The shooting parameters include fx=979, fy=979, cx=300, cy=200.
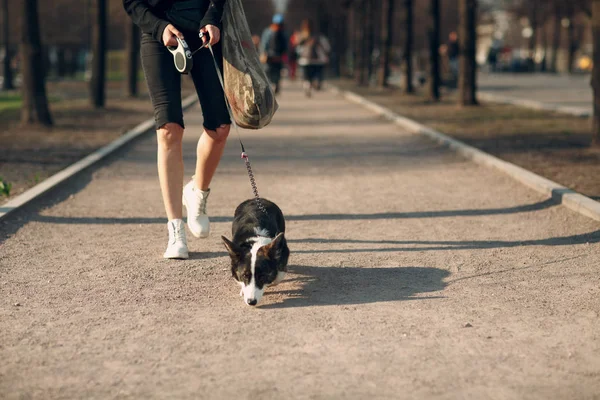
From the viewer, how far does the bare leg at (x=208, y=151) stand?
20.7 ft

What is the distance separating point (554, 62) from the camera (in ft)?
217

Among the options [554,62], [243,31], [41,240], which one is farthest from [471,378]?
[554,62]

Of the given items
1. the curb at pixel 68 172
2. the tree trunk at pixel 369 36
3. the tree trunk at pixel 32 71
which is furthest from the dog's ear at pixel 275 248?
the tree trunk at pixel 369 36

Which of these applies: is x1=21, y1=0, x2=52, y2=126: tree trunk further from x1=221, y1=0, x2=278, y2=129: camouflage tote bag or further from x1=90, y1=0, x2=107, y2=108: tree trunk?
x1=221, y1=0, x2=278, y2=129: camouflage tote bag

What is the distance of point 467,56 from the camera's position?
838 inches

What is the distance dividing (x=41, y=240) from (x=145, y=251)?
885mm

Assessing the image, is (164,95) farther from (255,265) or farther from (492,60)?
(492,60)

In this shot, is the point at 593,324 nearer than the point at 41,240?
Yes

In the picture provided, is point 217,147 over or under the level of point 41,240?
over

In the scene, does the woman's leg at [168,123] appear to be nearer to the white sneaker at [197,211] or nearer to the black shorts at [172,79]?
the black shorts at [172,79]

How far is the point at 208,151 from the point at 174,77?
24.4 inches

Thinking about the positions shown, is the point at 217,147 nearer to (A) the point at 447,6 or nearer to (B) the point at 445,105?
(B) the point at 445,105

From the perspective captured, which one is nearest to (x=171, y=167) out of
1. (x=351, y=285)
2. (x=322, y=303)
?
(x=351, y=285)

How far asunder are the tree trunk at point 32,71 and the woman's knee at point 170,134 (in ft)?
34.2
